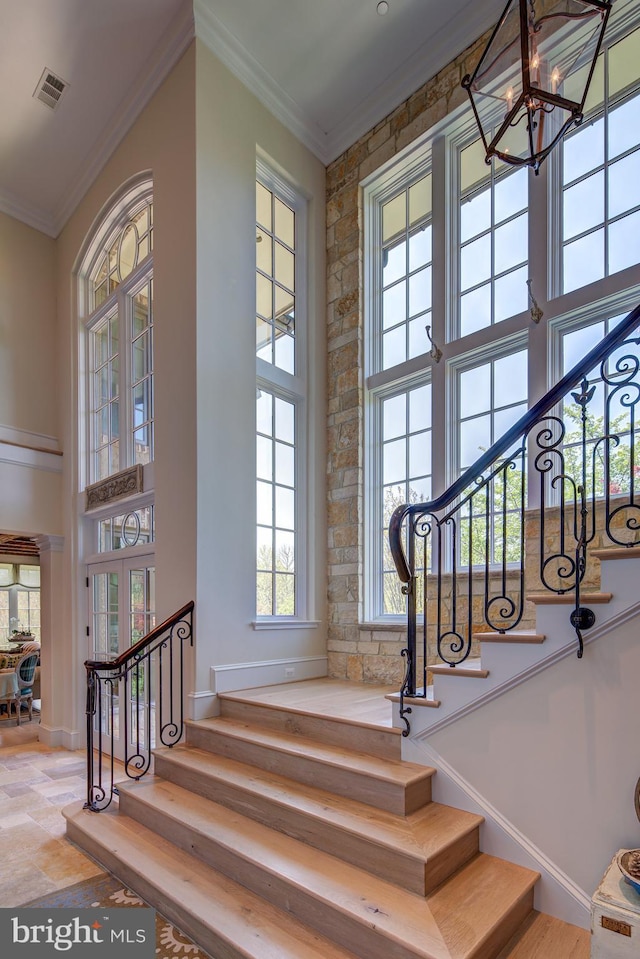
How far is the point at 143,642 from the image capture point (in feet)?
12.1

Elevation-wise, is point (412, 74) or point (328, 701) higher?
point (412, 74)

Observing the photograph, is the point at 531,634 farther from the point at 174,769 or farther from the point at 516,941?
the point at 174,769

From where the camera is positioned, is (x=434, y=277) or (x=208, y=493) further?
(x=434, y=277)

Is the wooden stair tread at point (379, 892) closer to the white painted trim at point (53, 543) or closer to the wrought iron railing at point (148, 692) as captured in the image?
the wrought iron railing at point (148, 692)

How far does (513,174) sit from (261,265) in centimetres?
214

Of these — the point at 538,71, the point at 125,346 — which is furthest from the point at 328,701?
the point at 125,346

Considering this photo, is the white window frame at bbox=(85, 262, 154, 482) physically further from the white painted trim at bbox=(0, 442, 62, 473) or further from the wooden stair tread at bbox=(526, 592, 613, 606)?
the wooden stair tread at bbox=(526, 592, 613, 606)

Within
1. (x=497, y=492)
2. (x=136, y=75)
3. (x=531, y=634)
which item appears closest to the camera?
(x=531, y=634)

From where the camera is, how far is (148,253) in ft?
17.3

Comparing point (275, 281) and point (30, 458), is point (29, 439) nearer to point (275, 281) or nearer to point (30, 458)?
point (30, 458)

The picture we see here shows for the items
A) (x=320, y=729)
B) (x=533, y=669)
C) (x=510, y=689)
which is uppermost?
(x=533, y=669)

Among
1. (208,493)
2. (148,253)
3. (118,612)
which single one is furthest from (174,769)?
(148,253)

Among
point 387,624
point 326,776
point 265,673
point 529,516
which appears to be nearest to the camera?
point 326,776

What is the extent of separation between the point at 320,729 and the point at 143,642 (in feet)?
4.25
